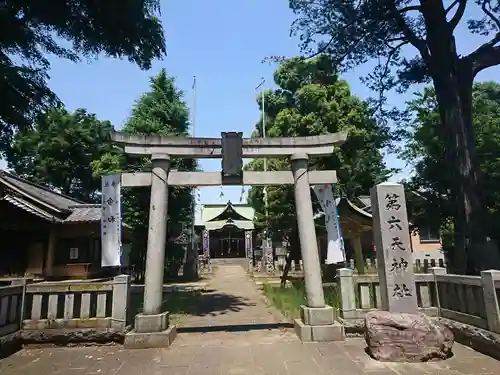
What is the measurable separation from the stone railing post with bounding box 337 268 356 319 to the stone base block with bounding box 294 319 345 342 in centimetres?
46

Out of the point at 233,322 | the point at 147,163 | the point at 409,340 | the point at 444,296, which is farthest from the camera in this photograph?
the point at 147,163

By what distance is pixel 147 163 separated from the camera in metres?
16.1

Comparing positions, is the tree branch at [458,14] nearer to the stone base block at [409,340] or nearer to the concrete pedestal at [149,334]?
the stone base block at [409,340]

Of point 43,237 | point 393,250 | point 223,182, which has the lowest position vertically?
point 393,250

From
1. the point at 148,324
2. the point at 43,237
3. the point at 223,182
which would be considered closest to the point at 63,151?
the point at 43,237

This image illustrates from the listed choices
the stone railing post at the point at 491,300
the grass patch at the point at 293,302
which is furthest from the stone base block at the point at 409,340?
the grass patch at the point at 293,302

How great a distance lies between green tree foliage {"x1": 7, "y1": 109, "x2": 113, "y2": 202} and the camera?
3144 centimetres

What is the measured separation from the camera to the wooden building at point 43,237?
17.8 metres

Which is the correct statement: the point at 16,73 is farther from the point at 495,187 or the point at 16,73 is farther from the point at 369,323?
the point at 495,187

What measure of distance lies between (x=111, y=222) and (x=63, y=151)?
27.4 m

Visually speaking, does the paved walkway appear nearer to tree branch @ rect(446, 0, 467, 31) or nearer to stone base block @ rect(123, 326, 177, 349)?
stone base block @ rect(123, 326, 177, 349)

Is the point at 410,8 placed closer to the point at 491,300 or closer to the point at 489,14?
the point at 489,14

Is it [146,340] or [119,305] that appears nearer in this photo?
[146,340]

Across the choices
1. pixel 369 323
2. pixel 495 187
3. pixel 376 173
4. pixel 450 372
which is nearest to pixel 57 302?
pixel 369 323
